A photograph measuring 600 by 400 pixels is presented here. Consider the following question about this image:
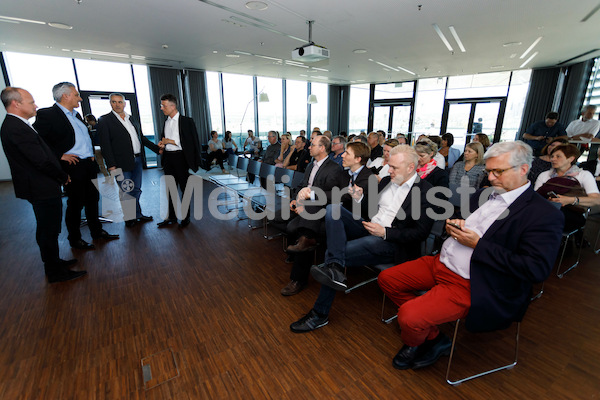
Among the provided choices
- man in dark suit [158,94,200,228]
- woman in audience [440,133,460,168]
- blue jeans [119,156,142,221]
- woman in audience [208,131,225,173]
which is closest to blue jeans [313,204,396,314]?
man in dark suit [158,94,200,228]

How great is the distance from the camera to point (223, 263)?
3.17 m

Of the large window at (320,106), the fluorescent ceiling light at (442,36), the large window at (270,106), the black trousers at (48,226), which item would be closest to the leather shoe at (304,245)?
the black trousers at (48,226)

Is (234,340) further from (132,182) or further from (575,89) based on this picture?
(575,89)

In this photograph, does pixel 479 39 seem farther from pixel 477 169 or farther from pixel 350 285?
pixel 350 285

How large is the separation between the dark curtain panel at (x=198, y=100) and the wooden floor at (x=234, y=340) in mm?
8096

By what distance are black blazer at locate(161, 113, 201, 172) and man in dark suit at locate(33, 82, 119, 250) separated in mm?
1031

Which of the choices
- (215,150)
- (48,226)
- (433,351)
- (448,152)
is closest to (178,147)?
(48,226)

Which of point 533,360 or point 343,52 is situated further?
point 343,52

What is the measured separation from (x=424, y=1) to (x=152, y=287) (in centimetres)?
522

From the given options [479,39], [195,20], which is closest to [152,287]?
[195,20]

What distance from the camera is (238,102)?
11.3 meters

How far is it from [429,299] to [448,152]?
4411 millimetres

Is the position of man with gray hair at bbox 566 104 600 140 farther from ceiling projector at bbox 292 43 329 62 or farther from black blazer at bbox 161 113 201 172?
black blazer at bbox 161 113 201 172

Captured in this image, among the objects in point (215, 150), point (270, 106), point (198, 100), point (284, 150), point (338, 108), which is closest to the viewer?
point (284, 150)
